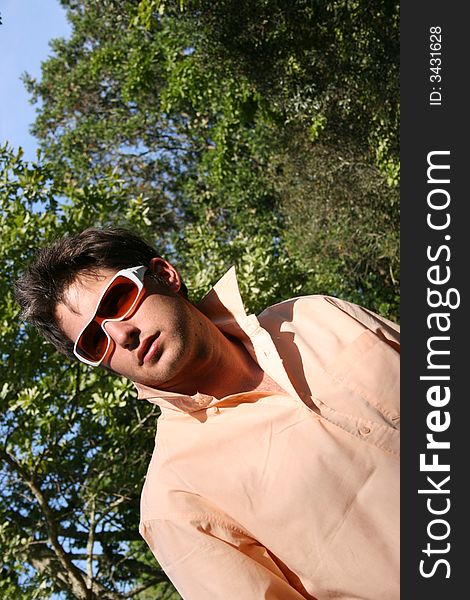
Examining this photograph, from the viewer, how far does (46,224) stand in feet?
21.1

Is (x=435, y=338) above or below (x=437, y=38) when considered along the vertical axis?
below

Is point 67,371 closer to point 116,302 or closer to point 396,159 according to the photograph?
point 116,302

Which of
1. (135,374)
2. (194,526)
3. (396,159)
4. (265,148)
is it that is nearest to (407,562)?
(194,526)

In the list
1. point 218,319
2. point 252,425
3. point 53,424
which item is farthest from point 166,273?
point 53,424

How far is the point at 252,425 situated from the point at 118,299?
603 mm

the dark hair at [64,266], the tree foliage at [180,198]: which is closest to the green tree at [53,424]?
the tree foliage at [180,198]

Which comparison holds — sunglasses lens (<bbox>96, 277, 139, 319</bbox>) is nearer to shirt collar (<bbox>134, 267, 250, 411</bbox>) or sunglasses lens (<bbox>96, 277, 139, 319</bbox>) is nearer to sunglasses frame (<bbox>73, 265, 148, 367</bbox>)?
sunglasses frame (<bbox>73, 265, 148, 367</bbox>)

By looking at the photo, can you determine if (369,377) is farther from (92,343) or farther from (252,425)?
(92,343)

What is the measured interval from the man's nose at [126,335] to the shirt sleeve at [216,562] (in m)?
0.53

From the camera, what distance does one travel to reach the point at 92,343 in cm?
237

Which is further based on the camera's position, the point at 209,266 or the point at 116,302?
the point at 209,266

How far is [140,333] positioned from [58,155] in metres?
15.7

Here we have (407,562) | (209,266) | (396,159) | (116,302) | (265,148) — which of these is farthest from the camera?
(265,148)

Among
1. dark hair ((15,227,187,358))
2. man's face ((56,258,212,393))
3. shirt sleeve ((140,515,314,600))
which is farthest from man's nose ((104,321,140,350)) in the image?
shirt sleeve ((140,515,314,600))
